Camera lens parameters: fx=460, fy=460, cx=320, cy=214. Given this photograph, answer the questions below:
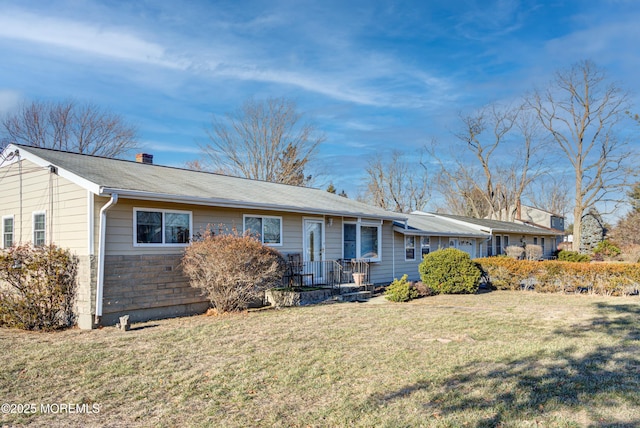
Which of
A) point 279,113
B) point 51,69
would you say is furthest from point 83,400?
point 279,113

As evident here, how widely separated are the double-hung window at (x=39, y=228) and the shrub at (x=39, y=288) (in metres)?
1.12

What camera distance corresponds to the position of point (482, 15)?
14.8 meters

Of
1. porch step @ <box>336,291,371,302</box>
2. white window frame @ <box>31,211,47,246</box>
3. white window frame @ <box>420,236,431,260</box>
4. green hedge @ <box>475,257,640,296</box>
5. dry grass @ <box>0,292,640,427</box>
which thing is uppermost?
white window frame @ <box>31,211,47,246</box>

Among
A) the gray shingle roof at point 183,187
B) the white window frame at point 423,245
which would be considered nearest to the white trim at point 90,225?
the gray shingle roof at point 183,187

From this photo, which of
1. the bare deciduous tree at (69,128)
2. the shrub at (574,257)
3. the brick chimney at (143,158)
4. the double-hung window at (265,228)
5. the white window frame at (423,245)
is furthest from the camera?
the shrub at (574,257)

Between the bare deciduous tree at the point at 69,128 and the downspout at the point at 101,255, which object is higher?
the bare deciduous tree at the point at 69,128

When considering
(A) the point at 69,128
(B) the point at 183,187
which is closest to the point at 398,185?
(A) the point at 69,128

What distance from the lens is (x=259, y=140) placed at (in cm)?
3150

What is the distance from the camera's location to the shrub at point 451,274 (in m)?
14.6

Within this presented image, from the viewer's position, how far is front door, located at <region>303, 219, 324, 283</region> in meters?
13.9

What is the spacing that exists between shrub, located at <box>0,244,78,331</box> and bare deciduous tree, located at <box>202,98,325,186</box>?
22088 mm

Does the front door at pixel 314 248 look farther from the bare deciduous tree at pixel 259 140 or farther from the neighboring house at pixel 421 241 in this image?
the bare deciduous tree at pixel 259 140

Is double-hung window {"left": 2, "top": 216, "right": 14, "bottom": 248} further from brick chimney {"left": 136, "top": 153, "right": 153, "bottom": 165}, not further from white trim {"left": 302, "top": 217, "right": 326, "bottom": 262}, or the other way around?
white trim {"left": 302, "top": 217, "right": 326, "bottom": 262}

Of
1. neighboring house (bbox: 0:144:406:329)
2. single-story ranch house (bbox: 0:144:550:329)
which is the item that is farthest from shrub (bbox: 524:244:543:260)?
neighboring house (bbox: 0:144:406:329)
